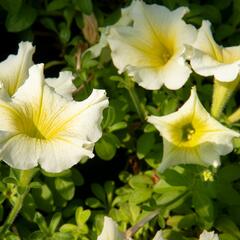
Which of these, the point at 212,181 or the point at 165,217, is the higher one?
the point at 212,181

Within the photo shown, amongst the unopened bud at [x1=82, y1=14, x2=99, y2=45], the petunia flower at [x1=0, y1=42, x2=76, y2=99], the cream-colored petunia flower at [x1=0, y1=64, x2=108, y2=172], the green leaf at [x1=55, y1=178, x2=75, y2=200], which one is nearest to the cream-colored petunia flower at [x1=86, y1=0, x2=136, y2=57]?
the unopened bud at [x1=82, y1=14, x2=99, y2=45]

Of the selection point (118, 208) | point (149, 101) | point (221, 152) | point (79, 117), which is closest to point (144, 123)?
point (149, 101)

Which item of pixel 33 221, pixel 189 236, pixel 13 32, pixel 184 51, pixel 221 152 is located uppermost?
pixel 184 51

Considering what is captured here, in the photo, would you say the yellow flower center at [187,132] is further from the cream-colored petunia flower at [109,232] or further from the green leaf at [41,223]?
the green leaf at [41,223]

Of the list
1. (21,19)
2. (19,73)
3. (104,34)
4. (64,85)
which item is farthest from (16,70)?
(21,19)

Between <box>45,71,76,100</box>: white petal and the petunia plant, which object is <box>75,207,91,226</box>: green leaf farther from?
<box>45,71,76,100</box>: white petal

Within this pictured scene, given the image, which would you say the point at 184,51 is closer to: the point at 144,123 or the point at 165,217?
the point at 144,123
